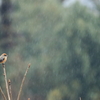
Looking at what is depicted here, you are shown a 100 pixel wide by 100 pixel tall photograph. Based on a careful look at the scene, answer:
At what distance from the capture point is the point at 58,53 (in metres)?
26.9

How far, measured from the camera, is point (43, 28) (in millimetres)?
30969

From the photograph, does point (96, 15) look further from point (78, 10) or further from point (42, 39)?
point (42, 39)

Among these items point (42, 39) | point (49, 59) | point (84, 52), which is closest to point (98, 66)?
point (84, 52)

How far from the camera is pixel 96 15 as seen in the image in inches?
1085

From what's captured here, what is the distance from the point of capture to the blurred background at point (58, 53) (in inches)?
979

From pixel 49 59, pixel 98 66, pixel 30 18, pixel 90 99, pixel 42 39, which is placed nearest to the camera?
pixel 90 99

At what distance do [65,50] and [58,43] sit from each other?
1.56 m

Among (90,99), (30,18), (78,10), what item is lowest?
(90,99)

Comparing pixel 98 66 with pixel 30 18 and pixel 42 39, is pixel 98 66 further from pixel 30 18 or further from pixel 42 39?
pixel 30 18

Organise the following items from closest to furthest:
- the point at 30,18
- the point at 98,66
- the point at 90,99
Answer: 1. the point at 90,99
2. the point at 98,66
3. the point at 30,18

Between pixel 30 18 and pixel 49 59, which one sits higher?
pixel 30 18

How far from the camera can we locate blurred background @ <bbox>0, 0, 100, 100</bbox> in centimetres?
2488

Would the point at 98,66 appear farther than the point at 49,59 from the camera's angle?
No

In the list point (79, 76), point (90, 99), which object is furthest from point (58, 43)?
point (90, 99)
